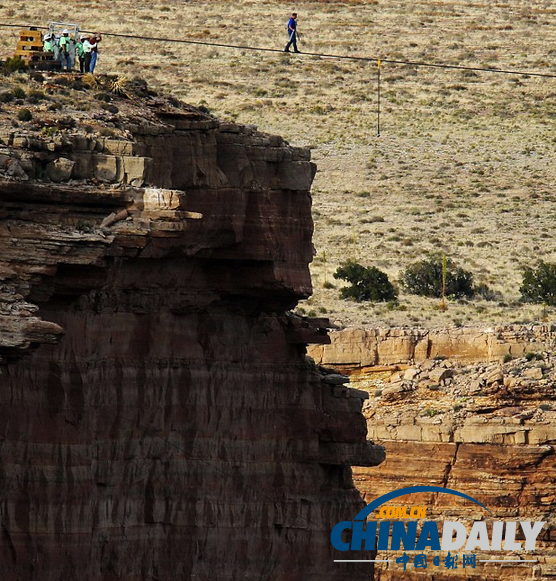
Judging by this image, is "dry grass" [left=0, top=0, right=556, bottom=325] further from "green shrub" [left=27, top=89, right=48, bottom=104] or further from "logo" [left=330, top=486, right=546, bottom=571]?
"green shrub" [left=27, top=89, right=48, bottom=104]

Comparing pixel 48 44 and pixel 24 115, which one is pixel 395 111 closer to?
pixel 48 44

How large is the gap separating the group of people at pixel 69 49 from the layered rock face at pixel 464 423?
2380 centimetres

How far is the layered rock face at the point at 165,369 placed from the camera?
4209 centimetres

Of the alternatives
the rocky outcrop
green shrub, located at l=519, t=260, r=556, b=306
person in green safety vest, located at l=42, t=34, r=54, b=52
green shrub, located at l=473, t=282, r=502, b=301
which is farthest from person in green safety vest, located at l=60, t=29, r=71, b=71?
green shrub, located at l=473, t=282, r=502, b=301

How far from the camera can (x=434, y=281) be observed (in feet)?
332

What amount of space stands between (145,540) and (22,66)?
411 inches

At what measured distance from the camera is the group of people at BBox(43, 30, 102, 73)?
52.6 meters

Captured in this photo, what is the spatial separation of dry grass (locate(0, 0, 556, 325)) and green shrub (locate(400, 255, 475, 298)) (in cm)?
102

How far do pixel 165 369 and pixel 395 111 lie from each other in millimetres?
85399

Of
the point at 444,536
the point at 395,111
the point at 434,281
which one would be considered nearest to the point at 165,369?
the point at 444,536

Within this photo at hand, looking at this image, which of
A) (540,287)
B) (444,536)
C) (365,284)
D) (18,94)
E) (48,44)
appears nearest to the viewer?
(18,94)

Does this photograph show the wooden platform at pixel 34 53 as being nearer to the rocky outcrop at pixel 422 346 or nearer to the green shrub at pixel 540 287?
the rocky outcrop at pixel 422 346

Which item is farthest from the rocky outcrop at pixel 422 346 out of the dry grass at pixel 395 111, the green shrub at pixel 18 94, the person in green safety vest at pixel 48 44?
the green shrub at pixel 18 94

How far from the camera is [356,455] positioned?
53344mm
